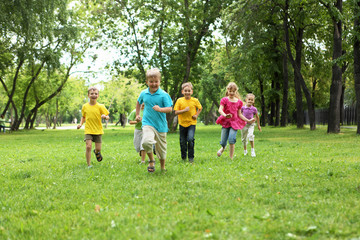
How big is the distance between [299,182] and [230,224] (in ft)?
9.25

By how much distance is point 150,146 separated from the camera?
24.2ft

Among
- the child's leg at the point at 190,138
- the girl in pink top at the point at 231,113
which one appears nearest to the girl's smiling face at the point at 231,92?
the girl in pink top at the point at 231,113

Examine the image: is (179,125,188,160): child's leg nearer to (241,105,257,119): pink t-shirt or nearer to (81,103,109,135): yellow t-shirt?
(81,103,109,135): yellow t-shirt

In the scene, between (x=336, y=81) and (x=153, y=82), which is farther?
(x=336, y=81)

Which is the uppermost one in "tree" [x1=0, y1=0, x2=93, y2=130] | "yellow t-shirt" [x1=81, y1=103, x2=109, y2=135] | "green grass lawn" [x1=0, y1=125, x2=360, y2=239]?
"tree" [x1=0, y1=0, x2=93, y2=130]

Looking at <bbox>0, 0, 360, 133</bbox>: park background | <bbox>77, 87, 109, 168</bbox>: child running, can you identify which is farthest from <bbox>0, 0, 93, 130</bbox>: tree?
<bbox>77, 87, 109, 168</bbox>: child running

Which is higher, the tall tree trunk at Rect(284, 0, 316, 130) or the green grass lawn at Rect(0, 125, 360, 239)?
the tall tree trunk at Rect(284, 0, 316, 130)

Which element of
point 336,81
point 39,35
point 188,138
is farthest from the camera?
point 39,35

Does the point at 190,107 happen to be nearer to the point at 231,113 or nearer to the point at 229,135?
the point at 231,113

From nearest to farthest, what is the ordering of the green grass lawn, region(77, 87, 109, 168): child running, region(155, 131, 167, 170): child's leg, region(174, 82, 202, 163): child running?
the green grass lawn, region(155, 131, 167, 170): child's leg, region(77, 87, 109, 168): child running, region(174, 82, 202, 163): child running

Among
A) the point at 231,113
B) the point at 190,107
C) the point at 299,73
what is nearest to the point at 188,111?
the point at 190,107

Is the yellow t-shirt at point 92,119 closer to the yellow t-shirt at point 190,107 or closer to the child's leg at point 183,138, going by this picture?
the yellow t-shirt at point 190,107

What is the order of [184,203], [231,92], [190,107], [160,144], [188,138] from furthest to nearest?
[231,92] → [188,138] → [190,107] → [160,144] → [184,203]

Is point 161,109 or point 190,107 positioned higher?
point 190,107
